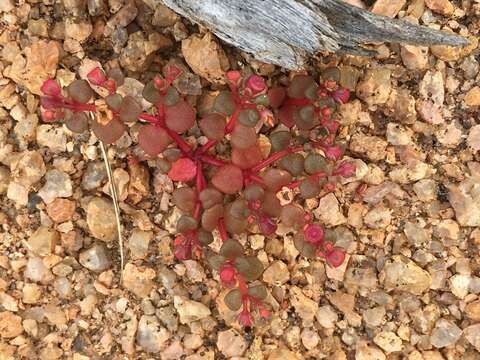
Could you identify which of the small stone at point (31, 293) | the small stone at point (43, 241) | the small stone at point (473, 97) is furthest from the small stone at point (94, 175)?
the small stone at point (473, 97)

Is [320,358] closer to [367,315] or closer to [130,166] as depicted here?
[367,315]

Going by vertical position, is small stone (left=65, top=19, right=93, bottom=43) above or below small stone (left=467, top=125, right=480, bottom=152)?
below

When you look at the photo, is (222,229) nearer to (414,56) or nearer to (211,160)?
(211,160)

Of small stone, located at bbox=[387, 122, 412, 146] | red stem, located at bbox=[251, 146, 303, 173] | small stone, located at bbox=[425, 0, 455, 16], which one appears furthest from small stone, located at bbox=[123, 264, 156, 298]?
small stone, located at bbox=[425, 0, 455, 16]

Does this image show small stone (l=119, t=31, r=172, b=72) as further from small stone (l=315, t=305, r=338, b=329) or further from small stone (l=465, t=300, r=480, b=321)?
small stone (l=465, t=300, r=480, b=321)

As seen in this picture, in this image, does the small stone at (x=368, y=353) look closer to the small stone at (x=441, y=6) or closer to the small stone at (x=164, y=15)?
the small stone at (x=441, y=6)

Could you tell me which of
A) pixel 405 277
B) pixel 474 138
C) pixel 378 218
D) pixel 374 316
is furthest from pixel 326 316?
pixel 474 138
